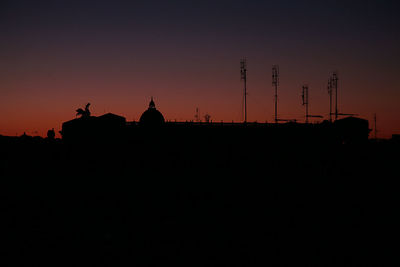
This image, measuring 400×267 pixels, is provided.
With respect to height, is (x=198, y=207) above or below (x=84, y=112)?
below

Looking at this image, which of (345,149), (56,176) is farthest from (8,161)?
(345,149)

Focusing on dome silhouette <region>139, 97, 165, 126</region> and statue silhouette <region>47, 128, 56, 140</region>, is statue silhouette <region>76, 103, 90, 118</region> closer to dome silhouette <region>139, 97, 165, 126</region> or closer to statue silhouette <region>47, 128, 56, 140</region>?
dome silhouette <region>139, 97, 165, 126</region>

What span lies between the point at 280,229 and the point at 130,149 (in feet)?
101

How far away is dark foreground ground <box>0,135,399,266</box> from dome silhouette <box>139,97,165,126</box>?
747 cm

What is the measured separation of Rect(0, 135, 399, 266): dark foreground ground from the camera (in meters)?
17.7

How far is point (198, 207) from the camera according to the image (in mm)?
25953

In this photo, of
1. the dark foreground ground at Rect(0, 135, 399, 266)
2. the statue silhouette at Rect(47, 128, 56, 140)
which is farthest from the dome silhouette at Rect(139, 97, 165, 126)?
the statue silhouette at Rect(47, 128, 56, 140)

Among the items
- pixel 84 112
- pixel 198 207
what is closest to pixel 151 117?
pixel 84 112

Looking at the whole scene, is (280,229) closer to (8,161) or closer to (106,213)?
(106,213)

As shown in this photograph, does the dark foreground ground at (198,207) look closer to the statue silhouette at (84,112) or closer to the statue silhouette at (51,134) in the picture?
the statue silhouette at (84,112)

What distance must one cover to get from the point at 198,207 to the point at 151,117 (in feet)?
111

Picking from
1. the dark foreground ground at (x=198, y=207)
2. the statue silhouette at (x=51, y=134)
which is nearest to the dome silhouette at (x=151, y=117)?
the dark foreground ground at (x=198, y=207)

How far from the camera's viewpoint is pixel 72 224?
21.9 metres

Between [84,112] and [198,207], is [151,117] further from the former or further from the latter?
[198,207]
